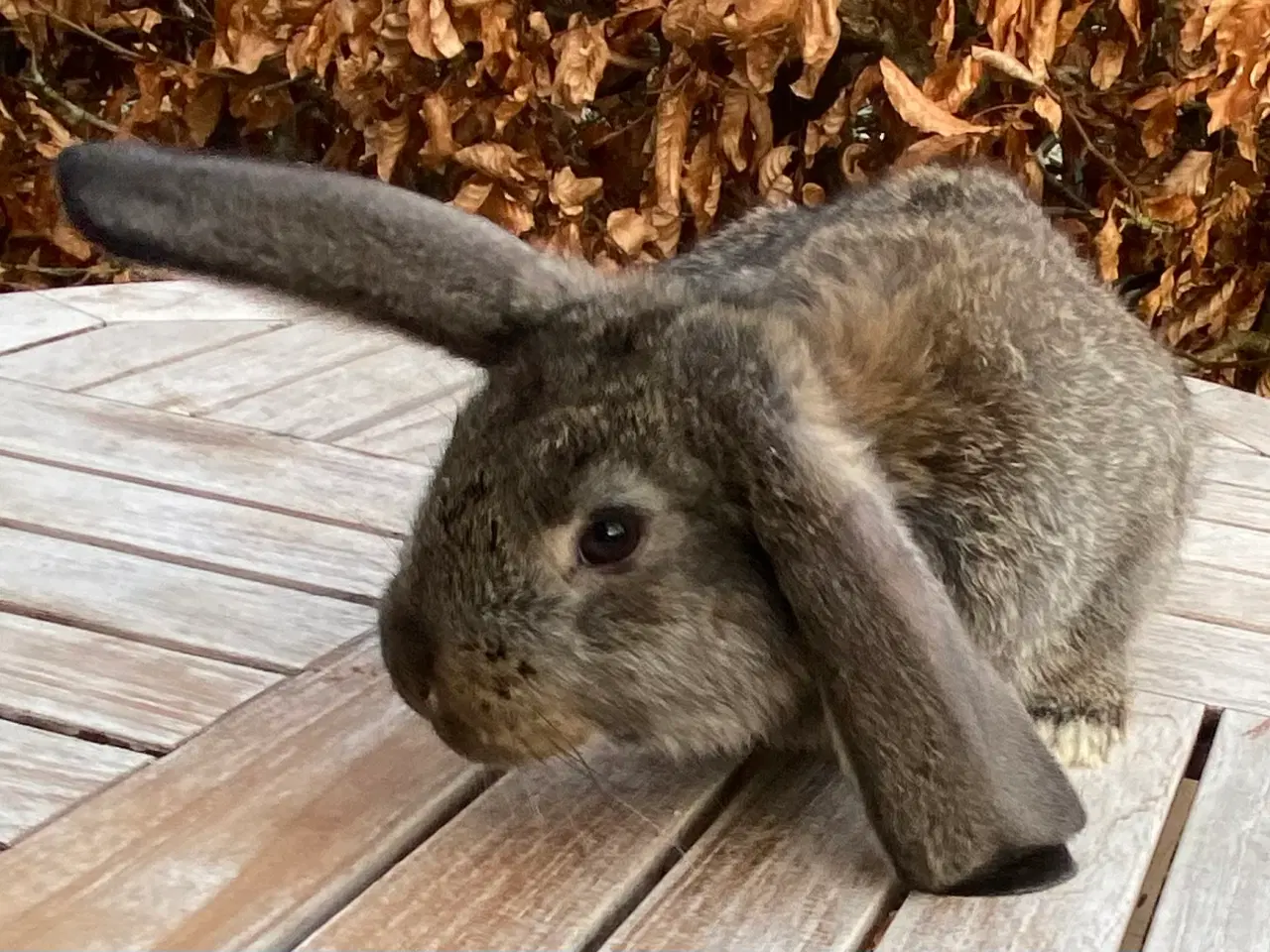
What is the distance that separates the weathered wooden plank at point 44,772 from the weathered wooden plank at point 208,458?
1.60 feet

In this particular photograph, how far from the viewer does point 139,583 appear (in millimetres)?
1468

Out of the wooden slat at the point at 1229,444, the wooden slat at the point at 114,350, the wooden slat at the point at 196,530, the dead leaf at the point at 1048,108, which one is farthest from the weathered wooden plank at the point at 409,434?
the dead leaf at the point at 1048,108

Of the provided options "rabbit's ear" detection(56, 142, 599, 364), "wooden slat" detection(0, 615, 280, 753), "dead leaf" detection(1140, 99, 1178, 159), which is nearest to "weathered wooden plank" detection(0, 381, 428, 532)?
"wooden slat" detection(0, 615, 280, 753)

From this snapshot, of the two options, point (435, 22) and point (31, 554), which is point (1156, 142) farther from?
point (31, 554)

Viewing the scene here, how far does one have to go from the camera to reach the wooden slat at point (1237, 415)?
2096 millimetres

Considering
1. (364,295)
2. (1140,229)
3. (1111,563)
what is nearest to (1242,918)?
(1111,563)

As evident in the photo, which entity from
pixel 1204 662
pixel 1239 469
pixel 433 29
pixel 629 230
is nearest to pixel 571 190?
pixel 629 230

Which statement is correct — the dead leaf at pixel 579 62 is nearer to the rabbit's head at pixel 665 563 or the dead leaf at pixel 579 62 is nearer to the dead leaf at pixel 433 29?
the dead leaf at pixel 433 29

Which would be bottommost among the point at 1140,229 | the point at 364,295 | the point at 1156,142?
the point at 1140,229

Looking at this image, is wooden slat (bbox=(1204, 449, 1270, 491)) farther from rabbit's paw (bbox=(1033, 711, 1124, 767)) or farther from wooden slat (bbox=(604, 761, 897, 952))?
wooden slat (bbox=(604, 761, 897, 952))

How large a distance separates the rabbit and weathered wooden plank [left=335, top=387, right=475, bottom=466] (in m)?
0.58

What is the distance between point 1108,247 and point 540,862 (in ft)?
6.44

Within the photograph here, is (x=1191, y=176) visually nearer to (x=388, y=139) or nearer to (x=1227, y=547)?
(x=1227, y=547)

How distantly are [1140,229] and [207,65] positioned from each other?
6.22ft
